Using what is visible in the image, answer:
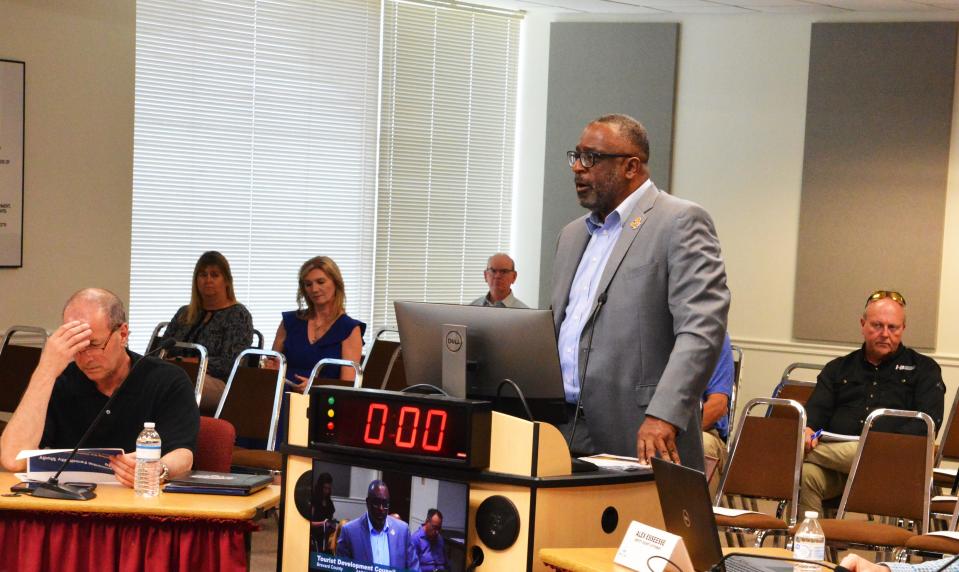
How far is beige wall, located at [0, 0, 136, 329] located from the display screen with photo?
4232mm

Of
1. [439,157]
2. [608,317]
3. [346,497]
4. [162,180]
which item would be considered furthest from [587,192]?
[439,157]

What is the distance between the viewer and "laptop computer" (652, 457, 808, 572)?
2391 mm

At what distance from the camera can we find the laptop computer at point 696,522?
2.39m

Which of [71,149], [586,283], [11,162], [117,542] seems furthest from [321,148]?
[117,542]

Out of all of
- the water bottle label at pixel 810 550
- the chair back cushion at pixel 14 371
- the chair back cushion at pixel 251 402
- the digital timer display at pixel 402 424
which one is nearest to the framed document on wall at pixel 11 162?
the chair back cushion at pixel 14 371

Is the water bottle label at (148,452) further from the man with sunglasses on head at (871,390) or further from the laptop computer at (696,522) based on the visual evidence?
the man with sunglasses on head at (871,390)

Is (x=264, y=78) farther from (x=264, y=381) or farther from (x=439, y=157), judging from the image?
(x=264, y=381)

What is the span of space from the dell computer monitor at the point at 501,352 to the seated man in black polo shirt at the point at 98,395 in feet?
2.91

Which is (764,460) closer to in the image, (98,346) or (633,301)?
(633,301)

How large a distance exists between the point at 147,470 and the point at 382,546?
2.54 feet

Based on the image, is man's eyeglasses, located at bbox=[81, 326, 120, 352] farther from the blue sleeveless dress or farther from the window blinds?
the window blinds

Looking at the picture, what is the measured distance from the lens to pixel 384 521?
2.79 metres

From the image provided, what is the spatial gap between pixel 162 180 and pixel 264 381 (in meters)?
2.38

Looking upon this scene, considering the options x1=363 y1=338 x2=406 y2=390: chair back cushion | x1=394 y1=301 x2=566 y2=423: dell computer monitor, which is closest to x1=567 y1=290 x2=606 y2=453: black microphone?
x1=394 y1=301 x2=566 y2=423: dell computer monitor
